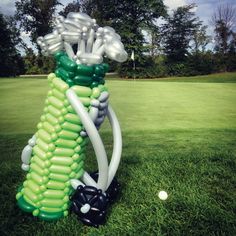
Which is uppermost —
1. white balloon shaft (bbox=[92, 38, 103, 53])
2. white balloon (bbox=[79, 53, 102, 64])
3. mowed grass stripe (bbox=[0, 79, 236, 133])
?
white balloon shaft (bbox=[92, 38, 103, 53])

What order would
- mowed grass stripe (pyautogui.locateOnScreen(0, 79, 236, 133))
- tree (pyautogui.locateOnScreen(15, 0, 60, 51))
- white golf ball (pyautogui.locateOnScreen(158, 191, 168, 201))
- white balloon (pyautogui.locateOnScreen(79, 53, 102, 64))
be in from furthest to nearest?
tree (pyautogui.locateOnScreen(15, 0, 60, 51)) → mowed grass stripe (pyautogui.locateOnScreen(0, 79, 236, 133)) → white golf ball (pyautogui.locateOnScreen(158, 191, 168, 201)) → white balloon (pyautogui.locateOnScreen(79, 53, 102, 64))

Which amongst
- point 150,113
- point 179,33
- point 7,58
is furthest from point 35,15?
point 150,113

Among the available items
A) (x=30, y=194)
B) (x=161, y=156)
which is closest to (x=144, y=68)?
(x=161, y=156)

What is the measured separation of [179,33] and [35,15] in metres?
22.0

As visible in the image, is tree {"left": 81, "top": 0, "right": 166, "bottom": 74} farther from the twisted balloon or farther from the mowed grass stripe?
the twisted balloon

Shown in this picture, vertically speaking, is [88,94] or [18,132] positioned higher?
[88,94]

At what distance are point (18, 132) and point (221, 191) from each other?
4336 mm

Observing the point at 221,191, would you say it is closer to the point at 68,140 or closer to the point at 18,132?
the point at 68,140

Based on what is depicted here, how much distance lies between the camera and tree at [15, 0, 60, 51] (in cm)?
5035

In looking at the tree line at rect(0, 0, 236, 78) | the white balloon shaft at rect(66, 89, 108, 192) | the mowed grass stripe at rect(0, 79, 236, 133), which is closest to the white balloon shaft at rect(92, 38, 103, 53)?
the white balloon shaft at rect(66, 89, 108, 192)

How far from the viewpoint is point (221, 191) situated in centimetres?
387

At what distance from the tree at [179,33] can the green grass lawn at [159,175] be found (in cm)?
3152

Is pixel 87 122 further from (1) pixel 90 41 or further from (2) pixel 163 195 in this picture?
(2) pixel 163 195

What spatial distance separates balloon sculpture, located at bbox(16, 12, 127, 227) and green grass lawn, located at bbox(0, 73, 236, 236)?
0.23 m
